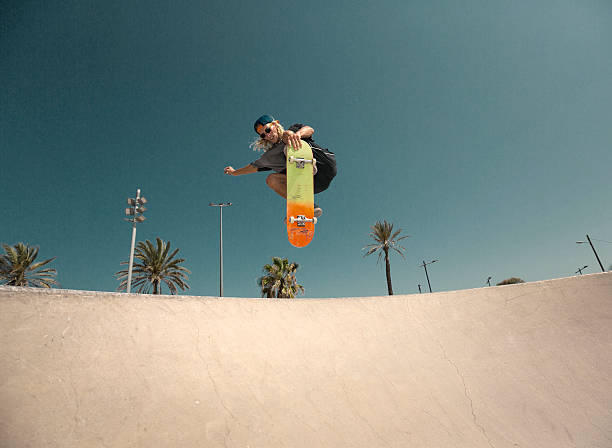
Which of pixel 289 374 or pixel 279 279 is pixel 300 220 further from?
pixel 279 279

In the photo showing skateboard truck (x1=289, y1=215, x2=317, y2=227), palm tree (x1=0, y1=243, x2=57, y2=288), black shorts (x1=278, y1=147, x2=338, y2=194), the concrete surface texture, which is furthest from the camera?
palm tree (x1=0, y1=243, x2=57, y2=288)

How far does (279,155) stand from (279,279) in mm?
25780

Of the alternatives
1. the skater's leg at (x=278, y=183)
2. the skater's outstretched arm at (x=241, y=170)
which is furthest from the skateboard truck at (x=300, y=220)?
the skater's outstretched arm at (x=241, y=170)

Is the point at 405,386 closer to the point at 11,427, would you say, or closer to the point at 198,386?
the point at 198,386

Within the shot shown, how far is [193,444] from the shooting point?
1726 millimetres

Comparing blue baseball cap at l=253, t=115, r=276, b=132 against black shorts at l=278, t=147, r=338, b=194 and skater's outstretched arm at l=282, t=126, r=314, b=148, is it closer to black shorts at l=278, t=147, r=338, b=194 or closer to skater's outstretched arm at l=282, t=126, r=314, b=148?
skater's outstretched arm at l=282, t=126, r=314, b=148

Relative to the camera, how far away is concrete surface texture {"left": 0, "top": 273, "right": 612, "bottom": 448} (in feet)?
5.91

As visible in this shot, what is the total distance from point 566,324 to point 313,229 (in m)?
3.10

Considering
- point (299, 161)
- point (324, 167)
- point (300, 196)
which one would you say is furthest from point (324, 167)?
point (300, 196)

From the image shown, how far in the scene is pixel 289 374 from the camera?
2.36 meters

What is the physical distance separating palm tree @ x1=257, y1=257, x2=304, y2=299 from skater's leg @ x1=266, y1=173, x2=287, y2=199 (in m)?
24.8

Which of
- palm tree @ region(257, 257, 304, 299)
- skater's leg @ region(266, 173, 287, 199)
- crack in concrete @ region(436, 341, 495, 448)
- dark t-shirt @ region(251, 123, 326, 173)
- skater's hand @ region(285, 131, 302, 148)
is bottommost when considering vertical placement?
crack in concrete @ region(436, 341, 495, 448)

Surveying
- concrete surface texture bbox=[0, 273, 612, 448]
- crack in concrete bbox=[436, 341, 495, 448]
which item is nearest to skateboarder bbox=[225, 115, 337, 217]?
concrete surface texture bbox=[0, 273, 612, 448]

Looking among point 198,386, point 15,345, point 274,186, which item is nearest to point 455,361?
point 198,386
